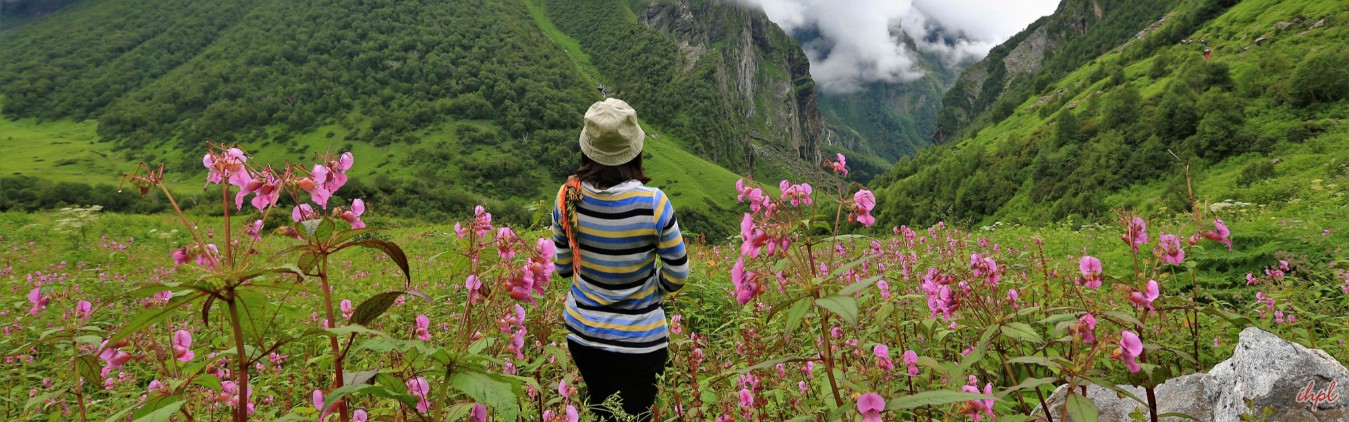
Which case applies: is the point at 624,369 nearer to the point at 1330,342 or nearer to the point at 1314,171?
the point at 1330,342

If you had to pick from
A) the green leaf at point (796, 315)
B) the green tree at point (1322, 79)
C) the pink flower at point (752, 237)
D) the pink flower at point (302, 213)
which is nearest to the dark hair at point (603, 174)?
the pink flower at point (752, 237)

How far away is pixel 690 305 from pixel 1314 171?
27.0 m

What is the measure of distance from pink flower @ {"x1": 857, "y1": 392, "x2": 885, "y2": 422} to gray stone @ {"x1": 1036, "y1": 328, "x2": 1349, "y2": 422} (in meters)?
1.03

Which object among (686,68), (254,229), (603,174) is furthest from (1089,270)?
(686,68)

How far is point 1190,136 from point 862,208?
144 ft

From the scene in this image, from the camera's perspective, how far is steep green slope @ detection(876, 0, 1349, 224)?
24.7m

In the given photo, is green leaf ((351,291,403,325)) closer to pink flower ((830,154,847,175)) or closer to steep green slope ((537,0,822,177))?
pink flower ((830,154,847,175))

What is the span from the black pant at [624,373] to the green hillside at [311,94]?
7614 cm

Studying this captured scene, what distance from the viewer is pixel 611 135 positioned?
2871mm

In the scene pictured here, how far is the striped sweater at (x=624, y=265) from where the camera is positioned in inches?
118

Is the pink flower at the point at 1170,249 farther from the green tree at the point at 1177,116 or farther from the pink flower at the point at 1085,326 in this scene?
the green tree at the point at 1177,116

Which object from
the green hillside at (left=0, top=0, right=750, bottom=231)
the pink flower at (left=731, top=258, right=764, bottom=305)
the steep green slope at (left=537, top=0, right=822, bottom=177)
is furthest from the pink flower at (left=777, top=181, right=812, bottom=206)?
the steep green slope at (left=537, top=0, right=822, bottom=177)

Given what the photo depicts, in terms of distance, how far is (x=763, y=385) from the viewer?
3.15m

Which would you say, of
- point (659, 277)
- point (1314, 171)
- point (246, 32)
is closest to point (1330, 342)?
point (659, 277)
